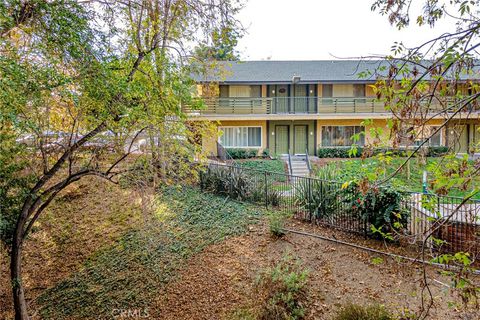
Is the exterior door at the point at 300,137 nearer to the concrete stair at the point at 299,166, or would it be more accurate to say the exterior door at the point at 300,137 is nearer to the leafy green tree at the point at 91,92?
the concrete stair at the point at 299,166

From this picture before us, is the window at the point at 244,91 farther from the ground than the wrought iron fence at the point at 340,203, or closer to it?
farther from the ground

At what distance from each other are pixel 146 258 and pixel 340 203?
5.56 metres

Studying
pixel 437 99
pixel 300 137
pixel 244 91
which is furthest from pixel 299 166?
pixel 437 99

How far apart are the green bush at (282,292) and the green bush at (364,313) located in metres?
0.84

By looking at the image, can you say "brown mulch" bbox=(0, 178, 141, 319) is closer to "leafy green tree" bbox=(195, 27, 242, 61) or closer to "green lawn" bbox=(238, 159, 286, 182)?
"leafy green tree" bbox=(195, 27, 242, 61)

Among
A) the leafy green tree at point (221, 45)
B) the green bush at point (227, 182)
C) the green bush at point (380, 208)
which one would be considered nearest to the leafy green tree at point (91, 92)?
the leafy green tree at point (221, 45)

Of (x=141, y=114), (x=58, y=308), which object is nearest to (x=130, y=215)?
(x=58, y=308)

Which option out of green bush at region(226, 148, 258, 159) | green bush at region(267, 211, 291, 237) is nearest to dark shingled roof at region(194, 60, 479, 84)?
Answer: green bush at region(226, 148, 258, 159)

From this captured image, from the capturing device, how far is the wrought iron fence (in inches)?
237

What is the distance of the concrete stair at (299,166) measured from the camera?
16428 millimetres

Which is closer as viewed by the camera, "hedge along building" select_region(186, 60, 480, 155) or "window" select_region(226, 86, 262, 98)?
"hedge along building" select_region(186, 60, 480, 155)

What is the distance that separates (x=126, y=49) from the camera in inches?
257

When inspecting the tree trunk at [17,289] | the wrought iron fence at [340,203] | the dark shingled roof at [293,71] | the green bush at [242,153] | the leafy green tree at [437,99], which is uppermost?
the dark shingled roof at [293,71]

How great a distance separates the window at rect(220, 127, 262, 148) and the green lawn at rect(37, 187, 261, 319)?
416 inches
